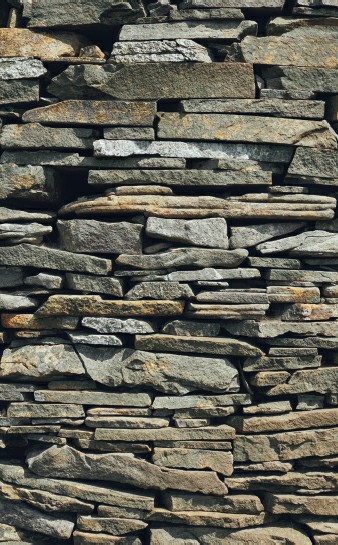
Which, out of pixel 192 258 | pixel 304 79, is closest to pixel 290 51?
pixel 304 79

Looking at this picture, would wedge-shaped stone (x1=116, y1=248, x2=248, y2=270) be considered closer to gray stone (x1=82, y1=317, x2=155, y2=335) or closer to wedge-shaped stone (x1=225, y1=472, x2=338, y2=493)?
gray stone (x1=82, y1=317, x2=155, y2=335)

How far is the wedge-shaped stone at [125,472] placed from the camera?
187 inches

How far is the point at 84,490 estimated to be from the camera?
479cm

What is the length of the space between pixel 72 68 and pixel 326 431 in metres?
3.23

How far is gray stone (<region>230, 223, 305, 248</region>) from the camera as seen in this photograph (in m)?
4.75

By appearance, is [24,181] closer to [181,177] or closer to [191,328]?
[181,177]

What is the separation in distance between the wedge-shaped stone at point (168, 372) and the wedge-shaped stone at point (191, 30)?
89.9 inches

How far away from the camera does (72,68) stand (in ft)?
15.6

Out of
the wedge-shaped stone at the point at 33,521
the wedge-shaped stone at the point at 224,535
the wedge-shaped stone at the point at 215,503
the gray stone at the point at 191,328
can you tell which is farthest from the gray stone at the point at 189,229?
the wedge-shaped stone at the point at 33,521

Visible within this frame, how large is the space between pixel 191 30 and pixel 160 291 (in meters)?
1.89

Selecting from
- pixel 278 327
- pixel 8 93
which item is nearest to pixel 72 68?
pixel 8 93

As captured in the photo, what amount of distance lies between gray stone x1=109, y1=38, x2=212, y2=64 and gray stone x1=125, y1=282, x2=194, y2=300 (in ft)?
5.26

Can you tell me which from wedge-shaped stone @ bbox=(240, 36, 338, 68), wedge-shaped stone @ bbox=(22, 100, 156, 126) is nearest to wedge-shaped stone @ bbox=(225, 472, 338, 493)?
wedge-shaped stone @ bbox=(22, 100, 156, 126)

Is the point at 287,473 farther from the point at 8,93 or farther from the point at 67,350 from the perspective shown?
the point at 8,93
